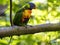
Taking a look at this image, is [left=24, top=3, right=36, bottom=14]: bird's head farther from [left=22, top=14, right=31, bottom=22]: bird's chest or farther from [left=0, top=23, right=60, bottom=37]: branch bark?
[left=0, top=23, right=60, bottom=37]: branch bark

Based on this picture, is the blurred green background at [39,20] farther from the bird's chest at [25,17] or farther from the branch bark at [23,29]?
the branch bark at [23,29]

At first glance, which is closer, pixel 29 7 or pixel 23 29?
pixel 23 29

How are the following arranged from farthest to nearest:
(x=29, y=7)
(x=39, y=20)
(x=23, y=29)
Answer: (x=39, y=20), (x=29, y=7), (x=23, y=29)

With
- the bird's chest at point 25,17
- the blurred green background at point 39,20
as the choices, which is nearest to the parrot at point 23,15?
the bird's chest at point 25,17

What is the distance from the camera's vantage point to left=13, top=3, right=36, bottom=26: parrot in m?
1.07

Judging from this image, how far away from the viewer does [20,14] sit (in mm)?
1091

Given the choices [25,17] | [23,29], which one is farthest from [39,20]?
[23,29]

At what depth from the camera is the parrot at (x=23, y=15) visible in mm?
1066

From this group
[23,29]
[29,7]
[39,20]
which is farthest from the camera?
[39,20]

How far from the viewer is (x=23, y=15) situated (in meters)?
Result: 1.11

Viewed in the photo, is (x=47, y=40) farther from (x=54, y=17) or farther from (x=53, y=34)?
(x=54, y=17)

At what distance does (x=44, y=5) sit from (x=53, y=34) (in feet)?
0.91

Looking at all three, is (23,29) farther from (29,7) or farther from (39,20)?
(39,20)

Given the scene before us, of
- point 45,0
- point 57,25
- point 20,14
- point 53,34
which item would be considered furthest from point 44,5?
point 57,25
